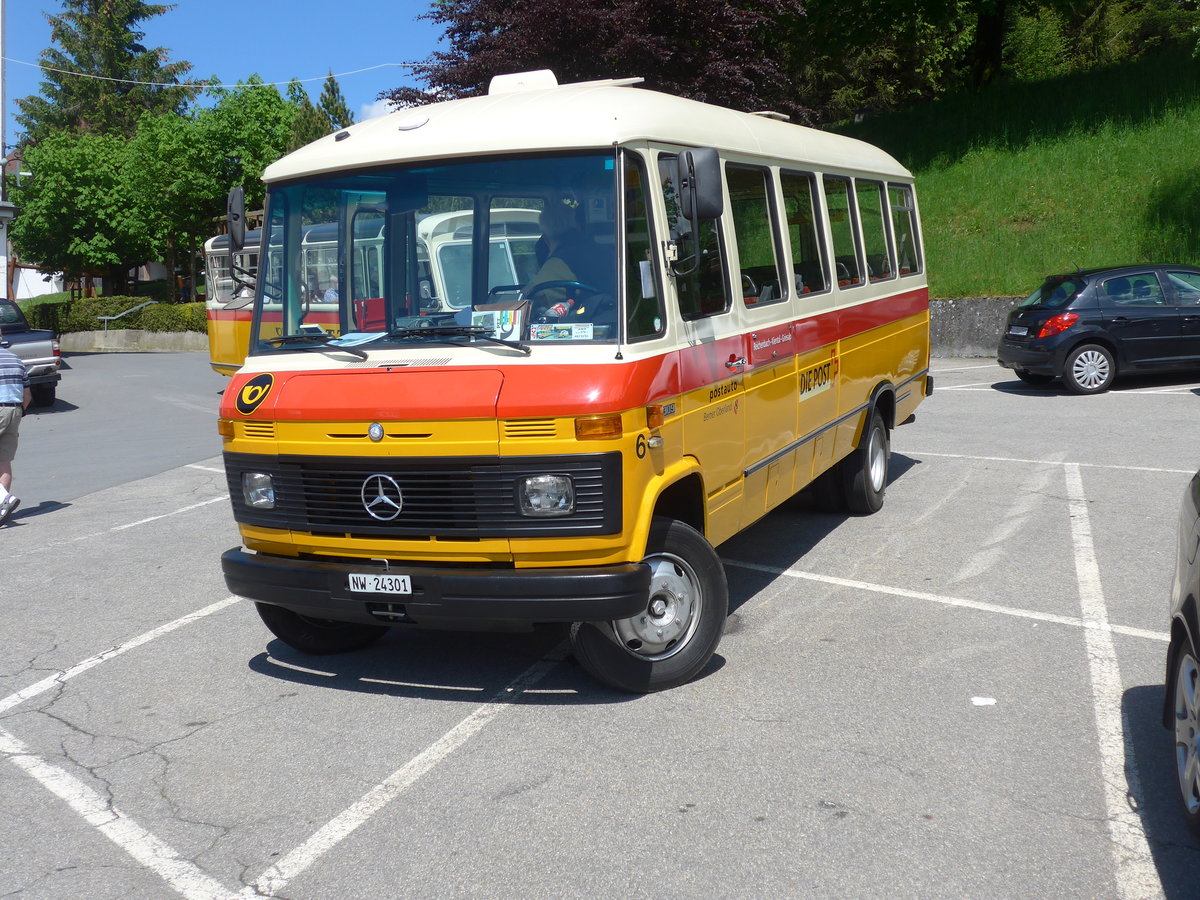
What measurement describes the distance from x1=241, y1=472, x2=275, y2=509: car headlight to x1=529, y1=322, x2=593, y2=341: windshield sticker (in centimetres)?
139

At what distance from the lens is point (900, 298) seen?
9938mm

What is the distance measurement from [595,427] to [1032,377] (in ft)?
44.5

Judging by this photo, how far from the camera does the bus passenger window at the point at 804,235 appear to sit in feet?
24.2

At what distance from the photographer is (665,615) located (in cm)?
566

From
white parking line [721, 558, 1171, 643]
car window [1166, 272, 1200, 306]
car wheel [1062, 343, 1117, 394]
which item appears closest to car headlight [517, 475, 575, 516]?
white parking line [721, 558, 1171, 643]

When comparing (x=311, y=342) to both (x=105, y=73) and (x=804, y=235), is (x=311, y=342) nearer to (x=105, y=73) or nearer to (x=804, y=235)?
(x=804, y=235)

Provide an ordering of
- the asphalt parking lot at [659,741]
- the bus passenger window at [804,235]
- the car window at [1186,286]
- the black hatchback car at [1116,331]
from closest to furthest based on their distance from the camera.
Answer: the asphalt parking lot at [659,741] < the bus passenger window at [804,235] < the black hatchback car at [1116,331] < the car window at [1186,286]

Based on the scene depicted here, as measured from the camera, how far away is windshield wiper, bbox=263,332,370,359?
5.65m

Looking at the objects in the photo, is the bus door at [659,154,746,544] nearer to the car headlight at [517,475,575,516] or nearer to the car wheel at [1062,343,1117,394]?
the car headlight at [517,475,575,516]

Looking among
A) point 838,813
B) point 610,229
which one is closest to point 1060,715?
point 838,813

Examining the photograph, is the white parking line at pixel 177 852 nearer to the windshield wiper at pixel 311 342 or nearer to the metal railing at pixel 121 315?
the windshield wiper at pixel 311 342

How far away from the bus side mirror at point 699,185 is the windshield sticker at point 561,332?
68 cm

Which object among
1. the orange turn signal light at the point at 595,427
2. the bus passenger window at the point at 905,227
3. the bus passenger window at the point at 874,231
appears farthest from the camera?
the bus passenger window at the point at 905,227

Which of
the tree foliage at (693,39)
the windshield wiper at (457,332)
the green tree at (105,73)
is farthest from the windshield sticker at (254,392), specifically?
the green tree at (105,73)
